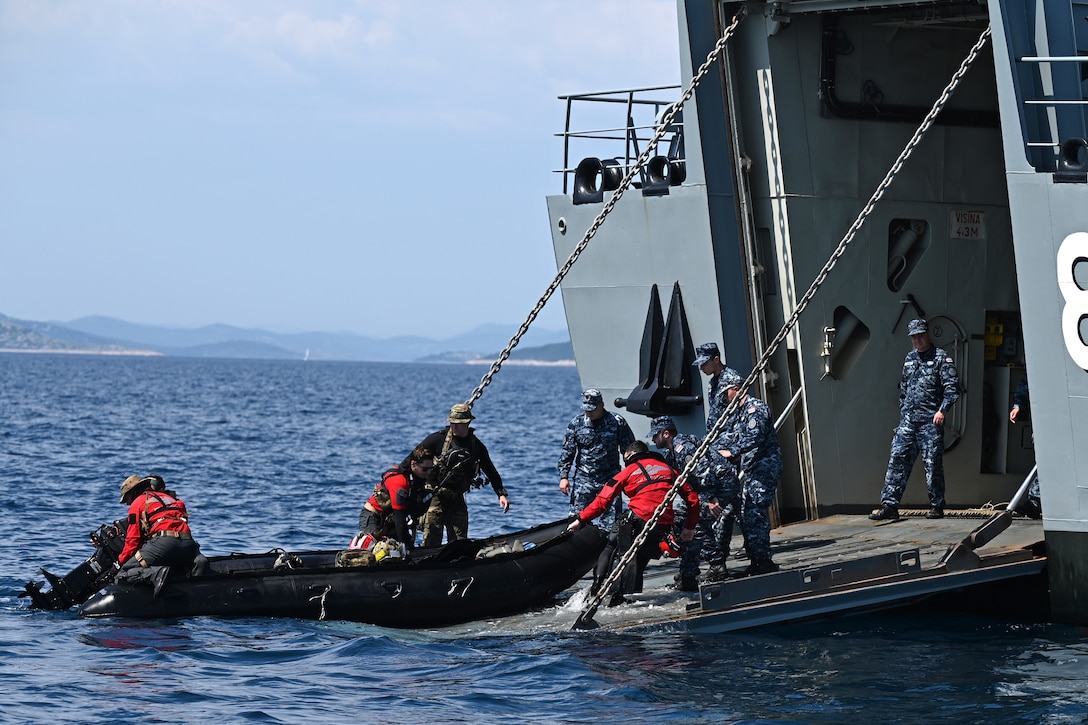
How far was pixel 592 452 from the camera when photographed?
11.9 meters

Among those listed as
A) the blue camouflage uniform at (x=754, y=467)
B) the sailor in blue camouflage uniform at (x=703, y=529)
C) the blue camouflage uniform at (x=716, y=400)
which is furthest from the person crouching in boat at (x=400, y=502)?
the blue camouflage uniform at (x=754, y=467)

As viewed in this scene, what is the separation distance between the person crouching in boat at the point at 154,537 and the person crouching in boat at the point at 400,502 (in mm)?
1509

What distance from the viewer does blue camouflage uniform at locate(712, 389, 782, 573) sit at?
1080cm

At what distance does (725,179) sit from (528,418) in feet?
152

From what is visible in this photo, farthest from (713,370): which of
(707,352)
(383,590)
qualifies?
(383,590)

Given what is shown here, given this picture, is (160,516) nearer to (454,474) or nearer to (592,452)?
(454,474)

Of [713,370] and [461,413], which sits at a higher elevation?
[713,370]

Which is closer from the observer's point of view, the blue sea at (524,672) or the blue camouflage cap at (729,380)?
the blue sea at (524,672)

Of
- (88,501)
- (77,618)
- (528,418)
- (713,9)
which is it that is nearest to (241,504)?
(88,501)

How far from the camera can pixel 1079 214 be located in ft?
31.4

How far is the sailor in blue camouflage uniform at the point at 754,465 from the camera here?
10.8m

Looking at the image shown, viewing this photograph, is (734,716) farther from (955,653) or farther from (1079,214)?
(1079,214)

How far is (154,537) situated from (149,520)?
6.9 inches

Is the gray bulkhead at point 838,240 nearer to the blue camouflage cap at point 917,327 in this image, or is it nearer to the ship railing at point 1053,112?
the blue camouflage cap at point 917,327
